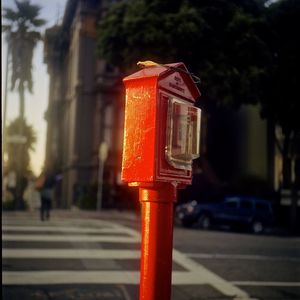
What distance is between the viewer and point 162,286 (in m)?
2.37

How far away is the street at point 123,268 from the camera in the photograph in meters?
5.69

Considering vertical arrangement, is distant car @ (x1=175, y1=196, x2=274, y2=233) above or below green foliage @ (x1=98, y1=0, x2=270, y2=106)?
below

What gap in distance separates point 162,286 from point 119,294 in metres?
3.37

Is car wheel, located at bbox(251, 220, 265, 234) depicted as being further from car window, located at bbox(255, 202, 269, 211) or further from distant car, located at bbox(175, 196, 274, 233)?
car window, located at bbox(255, 202, 269, 211)

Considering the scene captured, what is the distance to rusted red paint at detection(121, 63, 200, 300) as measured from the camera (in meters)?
2.37

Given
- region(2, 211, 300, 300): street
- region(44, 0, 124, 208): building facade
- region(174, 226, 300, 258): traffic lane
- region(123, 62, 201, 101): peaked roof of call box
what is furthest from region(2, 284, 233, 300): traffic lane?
region(44, 0, 124, 208): building facade

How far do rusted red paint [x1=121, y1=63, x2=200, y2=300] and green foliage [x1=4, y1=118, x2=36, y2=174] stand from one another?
537 inches

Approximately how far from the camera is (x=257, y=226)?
55.8ft

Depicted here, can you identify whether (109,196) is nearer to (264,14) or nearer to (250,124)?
(250,124)

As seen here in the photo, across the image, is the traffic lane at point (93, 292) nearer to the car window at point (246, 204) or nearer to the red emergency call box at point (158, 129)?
the red emergency call box at point (158, 129)

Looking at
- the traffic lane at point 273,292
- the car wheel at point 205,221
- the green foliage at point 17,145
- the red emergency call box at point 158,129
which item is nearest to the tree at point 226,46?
the traffic lane at point 273,292

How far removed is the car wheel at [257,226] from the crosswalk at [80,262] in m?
6.84

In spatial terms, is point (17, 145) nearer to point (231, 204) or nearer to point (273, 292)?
point (231, 204)

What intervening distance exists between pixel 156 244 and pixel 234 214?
50.6 ft
